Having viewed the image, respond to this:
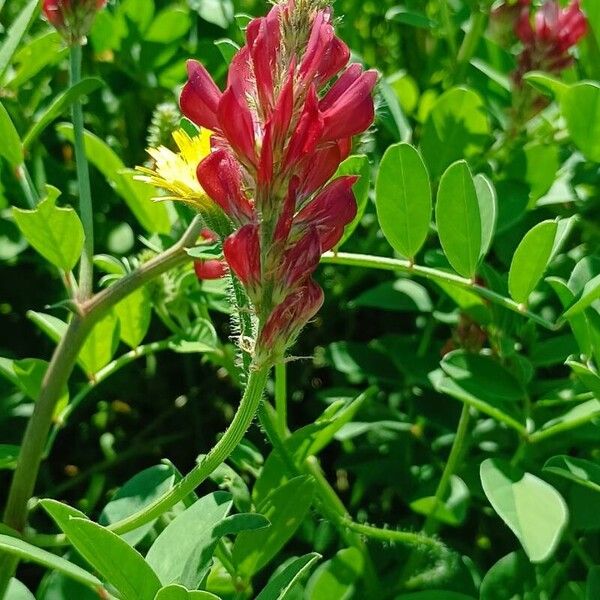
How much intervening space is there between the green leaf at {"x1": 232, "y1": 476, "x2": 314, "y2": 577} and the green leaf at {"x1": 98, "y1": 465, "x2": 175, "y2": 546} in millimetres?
72

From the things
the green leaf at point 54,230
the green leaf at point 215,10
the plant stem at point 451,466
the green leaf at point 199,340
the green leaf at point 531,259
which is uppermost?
the green leaf at point 215,10

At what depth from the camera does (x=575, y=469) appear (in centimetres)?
81

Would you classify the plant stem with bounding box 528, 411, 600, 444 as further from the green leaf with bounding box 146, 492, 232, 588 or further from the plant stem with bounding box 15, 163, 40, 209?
the plant stem with bounding box 15, 163, 40, 209

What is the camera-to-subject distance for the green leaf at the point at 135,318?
965mm

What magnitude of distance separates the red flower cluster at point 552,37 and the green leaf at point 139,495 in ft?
1.98

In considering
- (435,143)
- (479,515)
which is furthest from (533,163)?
(479,515)

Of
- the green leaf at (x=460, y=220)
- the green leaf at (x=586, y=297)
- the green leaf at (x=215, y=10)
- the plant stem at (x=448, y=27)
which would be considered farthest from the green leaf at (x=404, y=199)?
the green leaf at (x=215, y=10)

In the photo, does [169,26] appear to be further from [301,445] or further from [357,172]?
[301,445]

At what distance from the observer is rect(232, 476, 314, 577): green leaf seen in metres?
0.80

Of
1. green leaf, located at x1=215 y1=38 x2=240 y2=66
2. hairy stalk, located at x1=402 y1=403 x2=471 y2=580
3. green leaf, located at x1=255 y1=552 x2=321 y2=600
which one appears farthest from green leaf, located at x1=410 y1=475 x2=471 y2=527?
green leaf, located at x1=215 y1=38 x2=240 y2=66

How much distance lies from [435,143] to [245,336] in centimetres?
52

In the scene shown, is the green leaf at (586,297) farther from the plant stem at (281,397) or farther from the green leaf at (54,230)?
the green leaf at (54,230)

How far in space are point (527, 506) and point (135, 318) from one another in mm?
395

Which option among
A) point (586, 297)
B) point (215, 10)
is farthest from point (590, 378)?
point (215, 10)
